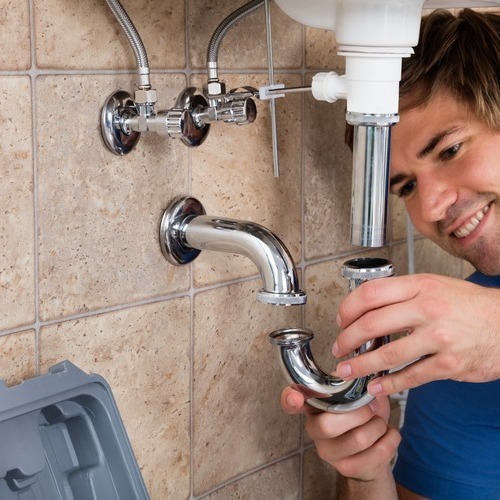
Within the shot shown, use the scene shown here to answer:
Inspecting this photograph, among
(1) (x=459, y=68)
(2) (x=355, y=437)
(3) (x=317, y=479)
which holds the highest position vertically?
(1) (x=459, y=68)

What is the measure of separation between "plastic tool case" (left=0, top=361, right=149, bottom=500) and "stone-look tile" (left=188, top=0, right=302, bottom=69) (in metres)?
0.37

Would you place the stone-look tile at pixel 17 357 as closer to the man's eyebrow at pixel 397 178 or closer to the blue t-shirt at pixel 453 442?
the man's eyebrow at pixel 397 178

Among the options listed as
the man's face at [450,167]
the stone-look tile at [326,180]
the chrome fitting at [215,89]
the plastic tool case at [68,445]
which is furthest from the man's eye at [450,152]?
the plastic tool case at [68,445]

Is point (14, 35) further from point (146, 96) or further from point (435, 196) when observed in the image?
point (435, 196)

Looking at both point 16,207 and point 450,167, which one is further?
point 450,167

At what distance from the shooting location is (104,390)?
843 millimetres

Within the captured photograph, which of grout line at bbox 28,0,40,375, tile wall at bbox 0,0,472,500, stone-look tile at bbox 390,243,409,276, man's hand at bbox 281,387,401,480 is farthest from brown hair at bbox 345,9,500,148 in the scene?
grout line at bbox 28,0,40,375

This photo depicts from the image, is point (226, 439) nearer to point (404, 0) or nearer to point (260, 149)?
point (260, 149)

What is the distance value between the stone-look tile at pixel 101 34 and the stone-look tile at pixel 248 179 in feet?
0.20

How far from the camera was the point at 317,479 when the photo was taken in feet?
4.17

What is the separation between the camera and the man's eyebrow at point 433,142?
1113 millimetres

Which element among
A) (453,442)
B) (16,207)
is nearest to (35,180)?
(16,207)

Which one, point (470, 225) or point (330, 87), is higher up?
point (330, 87)

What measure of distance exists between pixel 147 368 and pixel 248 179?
253 mm
